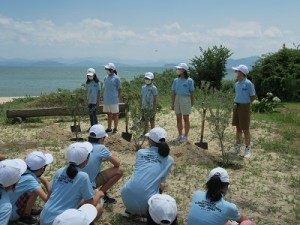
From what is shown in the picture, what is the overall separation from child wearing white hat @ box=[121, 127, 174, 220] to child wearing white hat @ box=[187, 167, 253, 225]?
82cm

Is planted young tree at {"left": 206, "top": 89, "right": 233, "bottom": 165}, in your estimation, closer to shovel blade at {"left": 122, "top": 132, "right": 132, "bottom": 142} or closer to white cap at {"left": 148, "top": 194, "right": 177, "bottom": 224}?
shovel blade at {"left": 122, "top": 132, "right": 132, "bottom": 142}

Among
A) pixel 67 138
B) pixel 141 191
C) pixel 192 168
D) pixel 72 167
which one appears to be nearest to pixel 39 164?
pixel 72 167

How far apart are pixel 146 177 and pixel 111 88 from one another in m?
5.45

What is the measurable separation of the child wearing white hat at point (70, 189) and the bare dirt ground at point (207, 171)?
91cm

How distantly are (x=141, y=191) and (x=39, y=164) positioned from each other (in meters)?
1.17

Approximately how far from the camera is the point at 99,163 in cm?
509

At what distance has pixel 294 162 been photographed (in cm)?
789

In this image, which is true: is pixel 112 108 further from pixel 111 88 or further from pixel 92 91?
pixel 92 91

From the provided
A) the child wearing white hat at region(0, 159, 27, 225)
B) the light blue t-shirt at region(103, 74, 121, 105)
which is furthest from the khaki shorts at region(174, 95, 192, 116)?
the child wearing white hat at region(0, 159, 27, 225)

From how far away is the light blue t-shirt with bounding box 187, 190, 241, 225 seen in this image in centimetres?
388

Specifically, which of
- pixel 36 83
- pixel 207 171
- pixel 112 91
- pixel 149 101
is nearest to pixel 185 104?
pixel 149 101

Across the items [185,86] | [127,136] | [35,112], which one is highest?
[185,86]

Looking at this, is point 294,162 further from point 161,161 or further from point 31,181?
point 31,181

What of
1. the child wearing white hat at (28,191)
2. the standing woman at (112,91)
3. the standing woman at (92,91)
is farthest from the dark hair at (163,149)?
the standing woman at (92,91)
